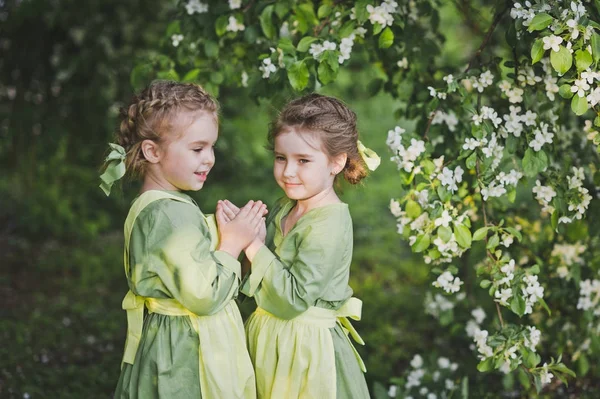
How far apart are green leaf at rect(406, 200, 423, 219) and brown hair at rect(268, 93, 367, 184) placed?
41 cm

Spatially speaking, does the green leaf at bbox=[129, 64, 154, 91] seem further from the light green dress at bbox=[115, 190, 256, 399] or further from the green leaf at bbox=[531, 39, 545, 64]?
the green leaf at bbox=[531, 39, 545, 64]

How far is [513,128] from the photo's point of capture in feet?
9.50

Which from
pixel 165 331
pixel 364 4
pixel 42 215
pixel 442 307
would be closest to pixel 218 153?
pixel 42 215

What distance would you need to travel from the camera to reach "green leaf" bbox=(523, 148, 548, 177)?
2.80 metres

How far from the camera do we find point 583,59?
2504 mm

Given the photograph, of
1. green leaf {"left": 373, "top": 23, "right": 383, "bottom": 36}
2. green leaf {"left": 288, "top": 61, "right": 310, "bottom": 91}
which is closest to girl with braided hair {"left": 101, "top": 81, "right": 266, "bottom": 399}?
green leaf {"left": 288, "top": 61, "right": 310, "bottom": 91}

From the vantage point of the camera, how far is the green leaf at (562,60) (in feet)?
8.18

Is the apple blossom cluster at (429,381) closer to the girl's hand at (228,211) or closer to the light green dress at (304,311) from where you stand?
the light green dress at (304,311)

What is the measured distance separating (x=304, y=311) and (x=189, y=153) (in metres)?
0.62

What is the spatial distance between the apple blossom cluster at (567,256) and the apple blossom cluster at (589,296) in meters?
0.08

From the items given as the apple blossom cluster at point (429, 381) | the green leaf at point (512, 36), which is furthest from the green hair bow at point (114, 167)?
the apple blossom cluster at point (429, 381)

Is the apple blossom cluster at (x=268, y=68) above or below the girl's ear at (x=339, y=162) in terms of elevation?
above

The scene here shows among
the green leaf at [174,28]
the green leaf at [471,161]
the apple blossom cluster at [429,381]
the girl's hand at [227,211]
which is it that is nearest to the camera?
the girl's hand at [227,211]

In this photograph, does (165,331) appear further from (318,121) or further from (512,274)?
(512,274)
